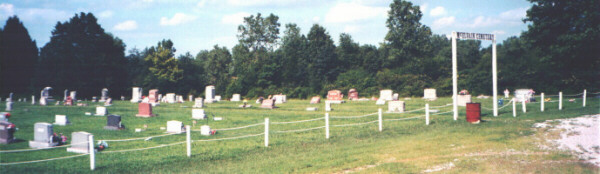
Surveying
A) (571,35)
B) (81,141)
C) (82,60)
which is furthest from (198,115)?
(82,60)

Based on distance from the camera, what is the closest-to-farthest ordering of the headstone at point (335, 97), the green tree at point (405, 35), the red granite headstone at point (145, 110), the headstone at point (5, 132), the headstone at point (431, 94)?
the headstone at point (5, 132)
the red granite headstone at point (145, 110)
the headstone at point (431, 94)
the headstone at point (335, 97)
the green tree at point (405, 35)

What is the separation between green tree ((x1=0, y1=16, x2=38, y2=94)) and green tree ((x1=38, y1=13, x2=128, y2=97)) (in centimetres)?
222

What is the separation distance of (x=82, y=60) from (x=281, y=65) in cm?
3107

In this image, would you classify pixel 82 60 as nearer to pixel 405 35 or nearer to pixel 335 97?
pixel 335 97

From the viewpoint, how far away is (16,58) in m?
64.3

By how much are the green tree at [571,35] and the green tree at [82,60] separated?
59.0 meters

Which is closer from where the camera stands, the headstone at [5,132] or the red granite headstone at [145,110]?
the headstone at [5,132]

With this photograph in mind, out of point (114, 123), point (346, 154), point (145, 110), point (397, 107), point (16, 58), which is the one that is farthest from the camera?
point (16, 58)

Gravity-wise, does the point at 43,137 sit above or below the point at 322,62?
below

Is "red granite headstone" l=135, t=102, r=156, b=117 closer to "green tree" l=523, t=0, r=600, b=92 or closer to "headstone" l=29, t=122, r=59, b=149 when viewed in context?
"headstone" l=29, t=122, r=59, b=149

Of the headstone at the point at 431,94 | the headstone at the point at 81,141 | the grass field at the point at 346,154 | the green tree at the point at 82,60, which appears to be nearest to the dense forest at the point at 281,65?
the green tree at the point at 82,60

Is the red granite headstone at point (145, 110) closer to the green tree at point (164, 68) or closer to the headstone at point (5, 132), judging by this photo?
the headstone at point (5, 132)

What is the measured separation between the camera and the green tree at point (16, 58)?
59.3m

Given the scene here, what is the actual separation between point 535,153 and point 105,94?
5648 cm
